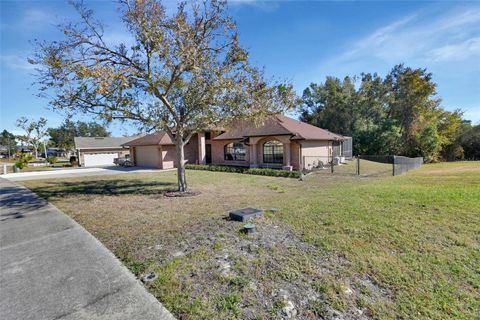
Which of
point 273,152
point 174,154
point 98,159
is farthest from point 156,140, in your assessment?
point 98,159

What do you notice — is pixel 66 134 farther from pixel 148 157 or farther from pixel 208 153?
pixel 208 153

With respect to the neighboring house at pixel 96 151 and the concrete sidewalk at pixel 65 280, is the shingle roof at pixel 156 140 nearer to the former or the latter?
the neighboring house at pixel 96 151

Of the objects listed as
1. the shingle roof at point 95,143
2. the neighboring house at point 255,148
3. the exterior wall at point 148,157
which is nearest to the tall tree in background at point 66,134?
the shingle roof at point 95,143

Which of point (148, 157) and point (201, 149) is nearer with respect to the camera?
point (201, 149)

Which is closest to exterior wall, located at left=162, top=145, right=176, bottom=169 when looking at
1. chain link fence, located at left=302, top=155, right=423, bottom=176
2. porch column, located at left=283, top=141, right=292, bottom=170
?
porch column, located at left=283, top=141, right=292, bottom=170

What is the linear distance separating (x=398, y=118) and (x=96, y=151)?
137 ft

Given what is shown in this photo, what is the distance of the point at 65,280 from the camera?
3773mm

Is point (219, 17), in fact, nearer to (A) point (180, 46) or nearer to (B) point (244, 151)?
(A) point (180, 46)

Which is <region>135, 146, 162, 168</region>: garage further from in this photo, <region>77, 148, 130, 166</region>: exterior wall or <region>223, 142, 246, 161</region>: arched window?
<region>77, 148, 130, 166</region>: exterior wall

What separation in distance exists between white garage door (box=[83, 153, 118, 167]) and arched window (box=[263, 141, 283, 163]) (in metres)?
24.2

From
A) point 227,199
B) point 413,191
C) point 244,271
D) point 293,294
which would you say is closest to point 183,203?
point 227,199

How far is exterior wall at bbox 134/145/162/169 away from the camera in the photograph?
23766 millimetres

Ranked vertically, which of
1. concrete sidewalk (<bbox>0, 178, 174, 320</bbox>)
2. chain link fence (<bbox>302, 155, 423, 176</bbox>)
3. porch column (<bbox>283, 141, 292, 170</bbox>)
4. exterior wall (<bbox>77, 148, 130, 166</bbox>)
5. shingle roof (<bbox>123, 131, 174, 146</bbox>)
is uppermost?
shingle roof (<bbox>123, 131, 174, 146</bbox>)

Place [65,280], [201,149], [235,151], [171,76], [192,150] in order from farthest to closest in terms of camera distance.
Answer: [192,150] → [201,149] → [235,151] → [171,76] → [65,280]
